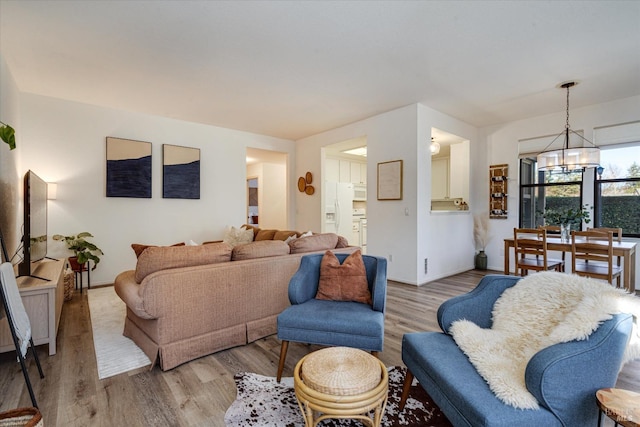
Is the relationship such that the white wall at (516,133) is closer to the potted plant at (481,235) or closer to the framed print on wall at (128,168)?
the potted plant at (481,235)

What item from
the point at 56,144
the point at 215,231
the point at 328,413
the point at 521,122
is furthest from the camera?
the point at 215,231

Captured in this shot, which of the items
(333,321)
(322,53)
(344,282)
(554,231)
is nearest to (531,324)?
(333,321)

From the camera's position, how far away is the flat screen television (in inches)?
97.8

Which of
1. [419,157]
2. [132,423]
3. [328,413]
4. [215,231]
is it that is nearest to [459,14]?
[419,157]

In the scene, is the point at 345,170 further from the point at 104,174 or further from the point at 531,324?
the point at 531,324

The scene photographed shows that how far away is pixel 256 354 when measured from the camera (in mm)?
2354

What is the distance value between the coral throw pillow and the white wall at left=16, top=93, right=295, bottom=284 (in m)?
3.64

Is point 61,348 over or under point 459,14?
under

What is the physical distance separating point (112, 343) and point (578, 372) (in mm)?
3079

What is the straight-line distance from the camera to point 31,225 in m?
2.53

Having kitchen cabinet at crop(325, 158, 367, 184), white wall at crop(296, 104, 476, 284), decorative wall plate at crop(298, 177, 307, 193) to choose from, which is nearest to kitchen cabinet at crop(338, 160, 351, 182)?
kitchen cabinet at crop(325, 158, 367, 184)

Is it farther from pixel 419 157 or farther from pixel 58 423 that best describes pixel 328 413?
pixel 419 157

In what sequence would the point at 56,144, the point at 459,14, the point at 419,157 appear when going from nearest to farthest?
the point at 459,14, the point at 56,144, the point at 419,157

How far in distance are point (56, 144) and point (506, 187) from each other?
22.9 feet
